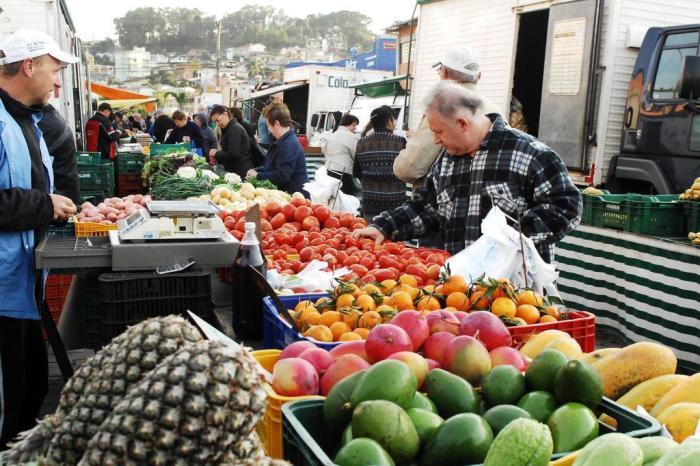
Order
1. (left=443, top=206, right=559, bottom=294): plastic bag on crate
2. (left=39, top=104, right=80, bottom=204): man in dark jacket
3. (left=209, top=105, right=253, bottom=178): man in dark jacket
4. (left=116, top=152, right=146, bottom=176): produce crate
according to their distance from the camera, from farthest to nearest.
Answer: (left=116, top=152, right=146, bottom=176): produce crate → (left=209, top=105, right=253, bottom=178): man in dark jacket → (left=39, top=104, right=80, bottom=204): man in dark jacket → (left=443, top=206, right=559, bottom=294): plastic bag on crate

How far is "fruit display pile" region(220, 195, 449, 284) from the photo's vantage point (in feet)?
Result: 12.0

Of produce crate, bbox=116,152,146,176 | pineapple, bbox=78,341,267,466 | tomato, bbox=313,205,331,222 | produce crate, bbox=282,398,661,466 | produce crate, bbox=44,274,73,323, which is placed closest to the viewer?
pineapple, bbox=78,341,267,466

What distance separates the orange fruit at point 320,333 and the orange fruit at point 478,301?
0.70 metres

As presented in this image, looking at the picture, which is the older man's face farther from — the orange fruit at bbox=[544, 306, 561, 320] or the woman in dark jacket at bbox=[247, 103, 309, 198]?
the woman in dark jacket at bbox=[247, 103, 309, 198]

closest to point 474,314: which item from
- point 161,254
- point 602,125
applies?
point 161,254

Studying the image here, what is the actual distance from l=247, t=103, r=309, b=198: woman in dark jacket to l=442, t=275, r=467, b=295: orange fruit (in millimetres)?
5333

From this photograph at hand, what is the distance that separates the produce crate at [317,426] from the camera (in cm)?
159

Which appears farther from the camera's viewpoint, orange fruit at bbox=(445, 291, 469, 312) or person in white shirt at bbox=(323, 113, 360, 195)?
person in white shirt at bbox=(323, 113, 360, 195)

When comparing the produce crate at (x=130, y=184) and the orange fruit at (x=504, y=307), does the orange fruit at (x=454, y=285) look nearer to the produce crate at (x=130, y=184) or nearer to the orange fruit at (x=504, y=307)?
the orange fruit at (x=504, y=307)

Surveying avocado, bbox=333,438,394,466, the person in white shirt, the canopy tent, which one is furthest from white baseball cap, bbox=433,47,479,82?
the canopy tent

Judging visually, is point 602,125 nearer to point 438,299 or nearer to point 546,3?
point 546,3

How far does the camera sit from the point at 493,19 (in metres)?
Answer: 10.3

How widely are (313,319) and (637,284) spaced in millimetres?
4436

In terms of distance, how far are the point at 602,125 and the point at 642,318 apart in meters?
3.11
